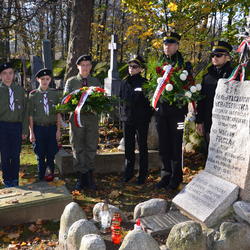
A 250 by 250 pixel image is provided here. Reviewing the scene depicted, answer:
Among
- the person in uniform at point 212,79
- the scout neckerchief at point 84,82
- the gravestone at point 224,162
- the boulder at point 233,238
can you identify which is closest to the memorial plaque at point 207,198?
the gravestone at point 224,162

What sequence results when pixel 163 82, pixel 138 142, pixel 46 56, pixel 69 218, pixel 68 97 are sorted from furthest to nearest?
pixel 46 56, pixel 138 142, pixel 68 97, pixel 163 82, pixel 69 218

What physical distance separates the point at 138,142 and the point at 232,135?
1823mm

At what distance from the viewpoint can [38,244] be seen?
145 inches

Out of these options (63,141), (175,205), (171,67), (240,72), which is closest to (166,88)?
(171,67)

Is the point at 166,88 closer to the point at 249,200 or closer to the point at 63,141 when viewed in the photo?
the point at 249,200

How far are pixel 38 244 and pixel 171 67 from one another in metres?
2.98

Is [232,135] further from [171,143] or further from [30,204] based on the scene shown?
[30,204]

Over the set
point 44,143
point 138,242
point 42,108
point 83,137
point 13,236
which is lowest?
point 13,236

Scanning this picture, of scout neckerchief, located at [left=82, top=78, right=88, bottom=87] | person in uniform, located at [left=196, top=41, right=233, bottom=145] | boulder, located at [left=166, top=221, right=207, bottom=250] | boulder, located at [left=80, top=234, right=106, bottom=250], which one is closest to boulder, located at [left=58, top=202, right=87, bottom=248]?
boulder, located at [left=80, top=234, right=106, bottom=250]

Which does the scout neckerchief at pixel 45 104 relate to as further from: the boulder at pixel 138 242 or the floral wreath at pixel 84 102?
the boulder at pixel 138 242

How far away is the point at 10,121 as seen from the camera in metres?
4.98

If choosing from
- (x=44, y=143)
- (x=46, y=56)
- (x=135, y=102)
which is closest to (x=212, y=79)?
(x=135, y=102)

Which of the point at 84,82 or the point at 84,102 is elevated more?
the point at 84,82

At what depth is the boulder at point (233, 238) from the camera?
3.20m
